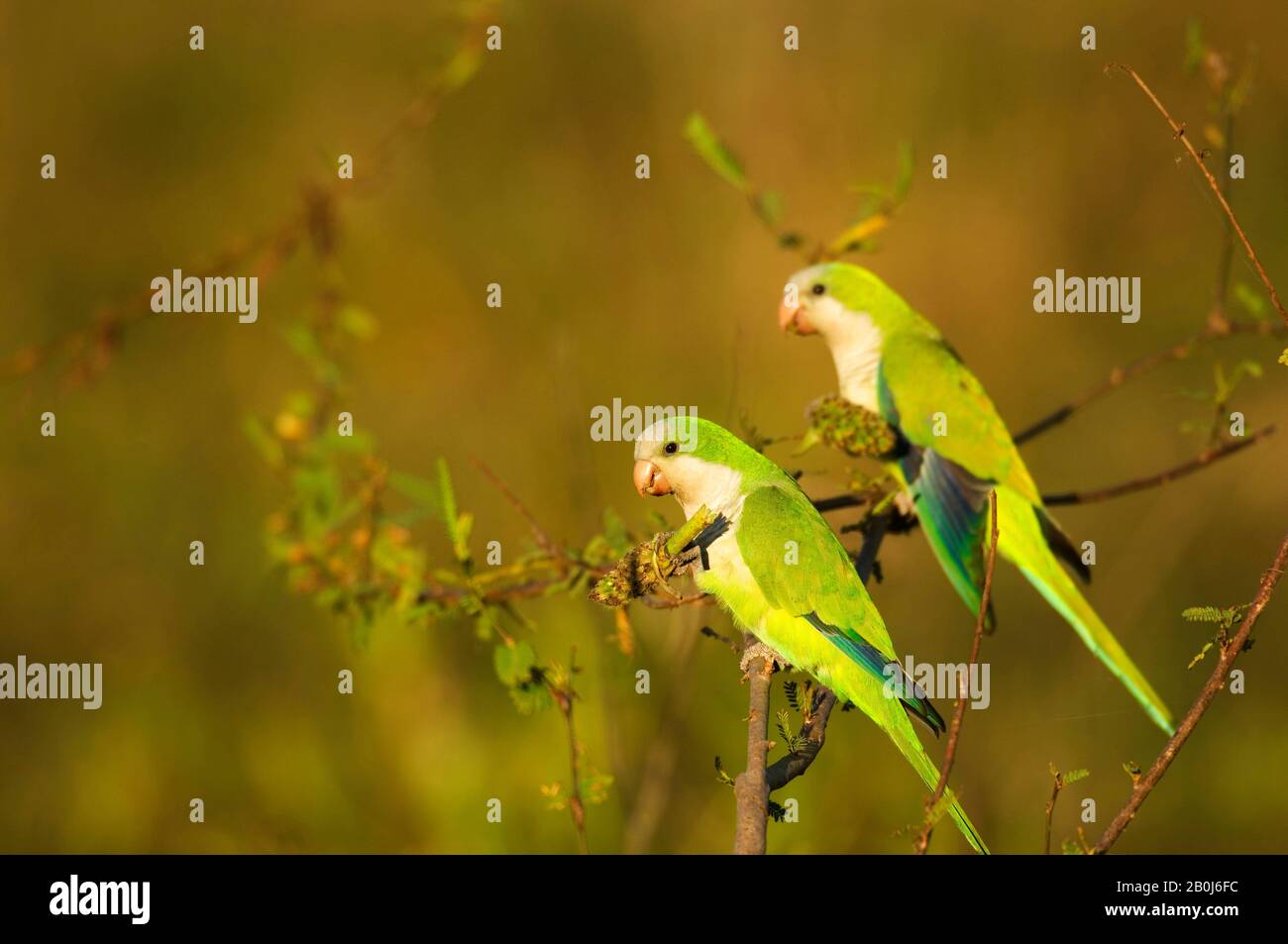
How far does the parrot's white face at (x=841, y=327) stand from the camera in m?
4.53

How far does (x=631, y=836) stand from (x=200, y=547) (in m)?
3.07

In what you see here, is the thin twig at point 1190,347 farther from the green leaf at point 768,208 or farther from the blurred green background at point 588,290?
the blurred green background at point 588,290

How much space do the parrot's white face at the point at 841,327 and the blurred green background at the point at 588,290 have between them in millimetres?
864

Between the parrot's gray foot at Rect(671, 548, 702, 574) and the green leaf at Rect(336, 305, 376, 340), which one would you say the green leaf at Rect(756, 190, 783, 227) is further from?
the green leaf at Rect(336, 305, 376, 340)

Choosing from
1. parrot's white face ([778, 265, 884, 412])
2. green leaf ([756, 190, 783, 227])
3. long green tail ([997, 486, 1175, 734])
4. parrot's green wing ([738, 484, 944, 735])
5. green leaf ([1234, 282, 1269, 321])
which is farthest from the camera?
parrot's white face ([778, 265, 884, 412])

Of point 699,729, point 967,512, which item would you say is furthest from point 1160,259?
point 699,729

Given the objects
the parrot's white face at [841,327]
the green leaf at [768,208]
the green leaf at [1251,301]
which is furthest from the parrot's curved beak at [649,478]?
the green leaf at [1251,301]

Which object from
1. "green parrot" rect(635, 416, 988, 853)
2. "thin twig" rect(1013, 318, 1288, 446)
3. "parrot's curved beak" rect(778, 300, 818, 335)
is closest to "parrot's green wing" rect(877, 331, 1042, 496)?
"thin twig" rect(1013, 318, 1288, 446)

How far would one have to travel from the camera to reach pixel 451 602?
3014 mm

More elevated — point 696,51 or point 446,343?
point 696,51

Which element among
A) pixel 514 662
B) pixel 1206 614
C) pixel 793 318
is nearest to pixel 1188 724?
pixel 1206 614

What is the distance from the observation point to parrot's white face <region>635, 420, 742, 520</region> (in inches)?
124

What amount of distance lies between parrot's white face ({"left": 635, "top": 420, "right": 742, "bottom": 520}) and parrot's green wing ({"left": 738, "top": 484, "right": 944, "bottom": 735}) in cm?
11

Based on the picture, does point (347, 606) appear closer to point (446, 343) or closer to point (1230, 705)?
point (446, 343)
